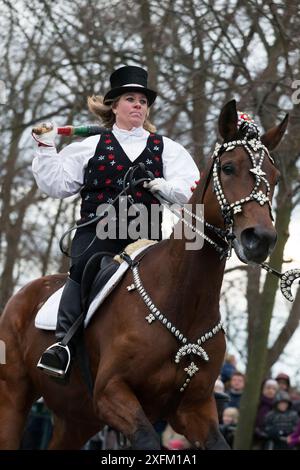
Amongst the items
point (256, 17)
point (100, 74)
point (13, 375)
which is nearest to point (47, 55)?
point (100, 74)

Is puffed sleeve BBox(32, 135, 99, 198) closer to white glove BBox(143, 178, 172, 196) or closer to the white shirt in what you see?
the white shirt

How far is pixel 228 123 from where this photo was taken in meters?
7.00

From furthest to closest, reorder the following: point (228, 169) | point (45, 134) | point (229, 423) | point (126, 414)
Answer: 1. point (229, 423)
2. point (45, 134)
3. point (126, 414)
4. point (228, 169)

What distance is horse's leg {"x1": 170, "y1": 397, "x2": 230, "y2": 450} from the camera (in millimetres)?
7140

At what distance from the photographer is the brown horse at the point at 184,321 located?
6.79 m

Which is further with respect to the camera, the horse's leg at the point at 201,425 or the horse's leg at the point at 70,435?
the horse's leg at the point at 70,435

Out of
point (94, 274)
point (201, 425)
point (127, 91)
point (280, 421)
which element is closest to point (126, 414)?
point (201, 425)

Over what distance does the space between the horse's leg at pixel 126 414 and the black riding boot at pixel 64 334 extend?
1.60 ft

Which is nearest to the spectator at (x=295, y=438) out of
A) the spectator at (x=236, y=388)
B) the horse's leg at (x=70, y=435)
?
the spectator at (x=236, y=388)

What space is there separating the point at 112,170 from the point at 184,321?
1.43m

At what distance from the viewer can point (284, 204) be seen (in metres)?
13.9

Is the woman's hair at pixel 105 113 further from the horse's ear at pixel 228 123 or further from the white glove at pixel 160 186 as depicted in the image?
the horse's ear at pixel 228 123

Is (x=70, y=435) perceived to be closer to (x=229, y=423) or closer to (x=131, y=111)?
(x=131, y=111)
